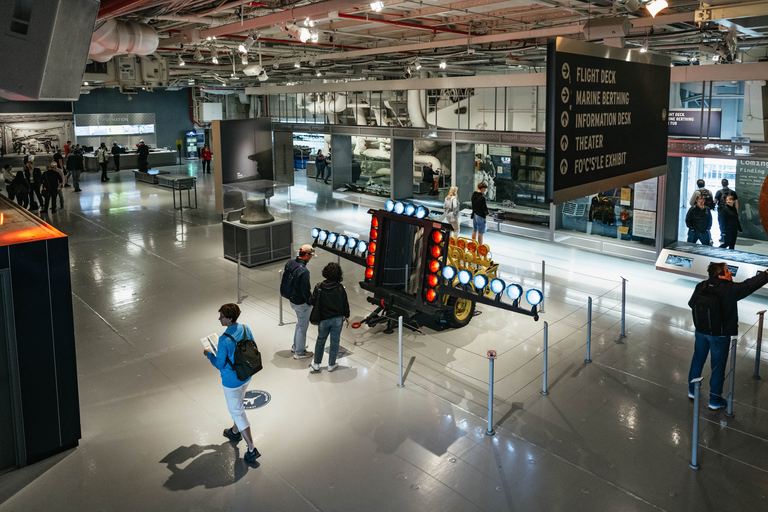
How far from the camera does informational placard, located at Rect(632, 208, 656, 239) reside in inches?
547

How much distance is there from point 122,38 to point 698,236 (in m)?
12.4


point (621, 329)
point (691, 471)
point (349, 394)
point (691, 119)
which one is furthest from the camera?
point (691, 119)

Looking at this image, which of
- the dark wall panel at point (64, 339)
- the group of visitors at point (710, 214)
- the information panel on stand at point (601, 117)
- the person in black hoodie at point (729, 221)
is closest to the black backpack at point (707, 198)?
the group of visitors at point (710, 214)

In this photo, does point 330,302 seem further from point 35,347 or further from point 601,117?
point 601,117

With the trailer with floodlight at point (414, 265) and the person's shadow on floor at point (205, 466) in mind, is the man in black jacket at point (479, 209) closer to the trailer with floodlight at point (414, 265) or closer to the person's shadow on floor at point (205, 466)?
the trailer with floodlight at point (414, 265)

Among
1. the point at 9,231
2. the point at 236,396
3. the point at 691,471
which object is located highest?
the point at 9,231

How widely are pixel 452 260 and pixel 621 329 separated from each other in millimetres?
2999

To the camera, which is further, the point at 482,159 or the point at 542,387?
the point at 482,159

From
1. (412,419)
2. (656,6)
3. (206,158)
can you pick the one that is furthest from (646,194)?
(206,158)

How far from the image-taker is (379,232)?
9836 millimetres

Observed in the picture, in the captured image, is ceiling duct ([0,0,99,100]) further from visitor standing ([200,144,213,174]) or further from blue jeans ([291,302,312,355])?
visitor standing ([200,144,213,174])

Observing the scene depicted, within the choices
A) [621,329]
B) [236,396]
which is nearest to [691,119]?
[621,329]

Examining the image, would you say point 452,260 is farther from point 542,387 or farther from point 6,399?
point 6,399

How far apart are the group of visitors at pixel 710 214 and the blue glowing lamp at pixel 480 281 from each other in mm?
7321
